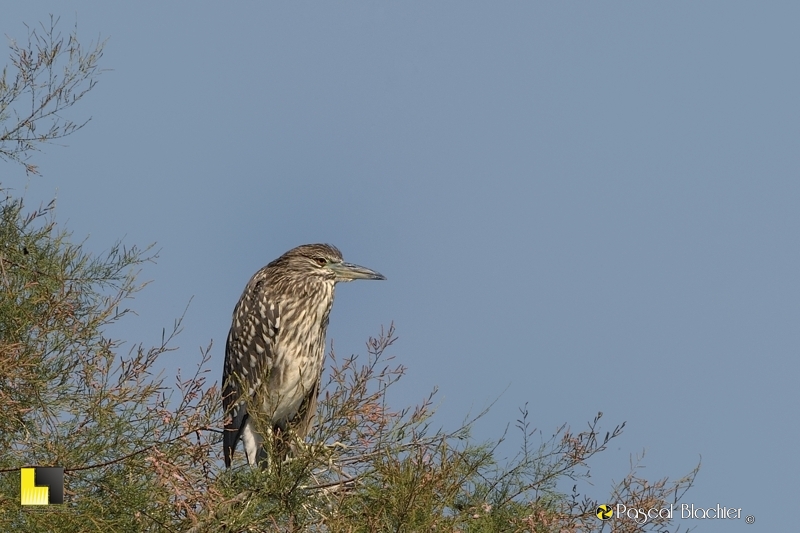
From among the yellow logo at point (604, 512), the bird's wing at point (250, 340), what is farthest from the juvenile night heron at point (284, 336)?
the yellow logo at point (604, 512)

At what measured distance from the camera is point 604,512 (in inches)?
224

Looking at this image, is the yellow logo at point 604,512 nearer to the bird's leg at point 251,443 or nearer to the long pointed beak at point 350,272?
the bird's leg at point 251,443

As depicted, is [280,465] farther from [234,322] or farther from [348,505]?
[234,322]

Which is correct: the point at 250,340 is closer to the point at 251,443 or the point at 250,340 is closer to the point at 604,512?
the point at 251,443

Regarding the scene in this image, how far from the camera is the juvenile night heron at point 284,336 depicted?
705 cm

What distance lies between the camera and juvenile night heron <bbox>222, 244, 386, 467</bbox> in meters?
7.05

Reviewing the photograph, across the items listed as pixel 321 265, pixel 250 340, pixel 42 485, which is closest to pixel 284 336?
pixel 250 340

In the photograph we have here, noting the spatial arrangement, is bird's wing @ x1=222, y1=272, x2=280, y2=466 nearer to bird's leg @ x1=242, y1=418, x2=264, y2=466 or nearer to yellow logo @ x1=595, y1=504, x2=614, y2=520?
bird's leg @ x1=242, y1=418, x2=264, y2=466

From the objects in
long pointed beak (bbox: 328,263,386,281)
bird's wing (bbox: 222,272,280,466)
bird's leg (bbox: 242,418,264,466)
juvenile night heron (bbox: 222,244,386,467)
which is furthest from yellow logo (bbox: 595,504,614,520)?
long pointed beak (bbox: 328,263,386,281)

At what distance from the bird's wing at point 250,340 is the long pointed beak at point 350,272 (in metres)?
0.49

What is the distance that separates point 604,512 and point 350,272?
266cm

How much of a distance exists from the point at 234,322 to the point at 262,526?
2.50m

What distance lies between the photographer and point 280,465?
5270mm

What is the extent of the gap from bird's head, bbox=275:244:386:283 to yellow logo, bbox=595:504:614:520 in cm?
245
